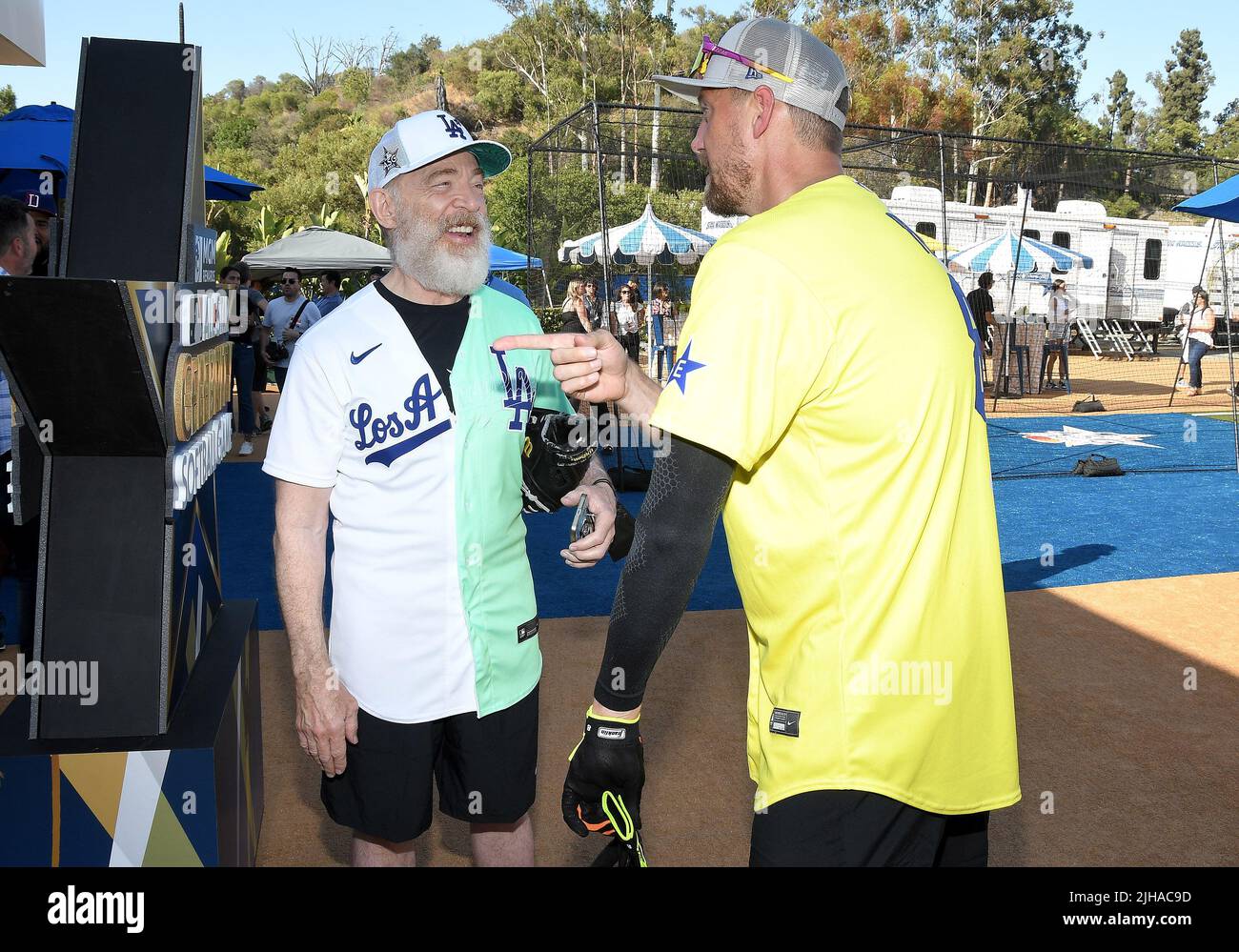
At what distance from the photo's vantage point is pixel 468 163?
119 inches

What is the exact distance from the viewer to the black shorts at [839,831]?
178 cm

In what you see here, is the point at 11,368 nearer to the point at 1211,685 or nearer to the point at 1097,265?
the point at 1211,685

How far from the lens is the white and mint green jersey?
270cm

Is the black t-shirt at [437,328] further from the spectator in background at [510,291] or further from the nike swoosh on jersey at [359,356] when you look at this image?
the spectator in background at [510,291]

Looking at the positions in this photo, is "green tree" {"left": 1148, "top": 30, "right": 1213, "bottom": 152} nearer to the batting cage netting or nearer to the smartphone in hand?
the batting cage netting

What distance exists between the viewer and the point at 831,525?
1753 millimetres

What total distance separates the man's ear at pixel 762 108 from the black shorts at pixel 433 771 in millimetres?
1684

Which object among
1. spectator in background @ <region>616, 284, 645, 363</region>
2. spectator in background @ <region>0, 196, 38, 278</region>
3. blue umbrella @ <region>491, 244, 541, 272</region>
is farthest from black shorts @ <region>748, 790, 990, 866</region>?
blue umbrella @ <region>491, 244, 541, 272</region>

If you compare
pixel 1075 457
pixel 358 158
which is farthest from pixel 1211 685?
pixel 358 158

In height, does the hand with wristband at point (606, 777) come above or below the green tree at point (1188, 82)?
below

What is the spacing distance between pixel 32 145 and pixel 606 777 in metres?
Result: 8.90

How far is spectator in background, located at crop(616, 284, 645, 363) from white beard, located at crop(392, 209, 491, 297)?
38.9 ft

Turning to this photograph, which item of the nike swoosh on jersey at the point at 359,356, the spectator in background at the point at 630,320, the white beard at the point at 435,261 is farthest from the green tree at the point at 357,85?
the nike swoosh on jersey at the point at 359,356

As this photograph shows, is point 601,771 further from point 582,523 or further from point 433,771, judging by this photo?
point 433,771
